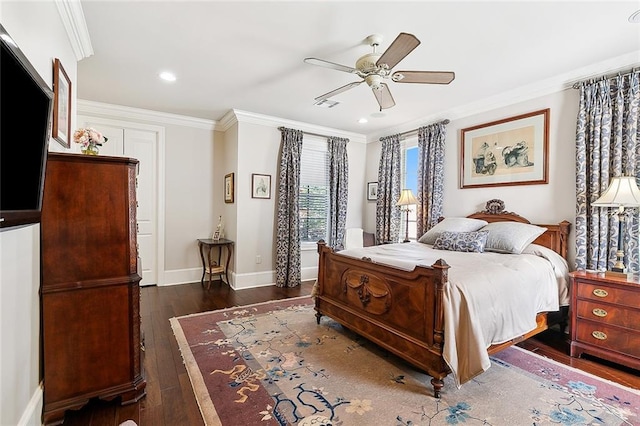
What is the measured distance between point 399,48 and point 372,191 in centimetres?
387

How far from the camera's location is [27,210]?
1.26 meters

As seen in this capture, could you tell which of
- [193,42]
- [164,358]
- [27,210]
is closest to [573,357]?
[164,358]

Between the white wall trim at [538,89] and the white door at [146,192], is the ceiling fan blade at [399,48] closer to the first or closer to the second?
the white wall trim at [538,89]

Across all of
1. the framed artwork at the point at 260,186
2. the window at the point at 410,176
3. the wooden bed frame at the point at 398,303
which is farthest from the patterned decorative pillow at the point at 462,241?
the framed artwork at the point at 260,186

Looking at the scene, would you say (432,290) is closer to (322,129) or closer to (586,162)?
(586,162)

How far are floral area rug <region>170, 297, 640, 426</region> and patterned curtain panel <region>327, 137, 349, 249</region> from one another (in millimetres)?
2684

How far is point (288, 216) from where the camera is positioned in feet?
16.1

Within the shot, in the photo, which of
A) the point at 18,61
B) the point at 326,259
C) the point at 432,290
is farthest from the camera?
the point at 326,259

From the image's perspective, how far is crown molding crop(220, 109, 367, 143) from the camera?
4.58 m

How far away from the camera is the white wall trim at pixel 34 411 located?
4.93 feet

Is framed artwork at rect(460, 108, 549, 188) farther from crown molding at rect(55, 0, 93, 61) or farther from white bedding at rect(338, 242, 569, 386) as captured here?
crown molding at rect(55, 0, 93, 61)

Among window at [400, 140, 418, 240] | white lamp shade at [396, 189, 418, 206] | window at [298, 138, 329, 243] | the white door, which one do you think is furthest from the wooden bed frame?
the white door

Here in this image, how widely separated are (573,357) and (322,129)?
4492 millimetres

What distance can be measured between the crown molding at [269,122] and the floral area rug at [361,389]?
311 cm
